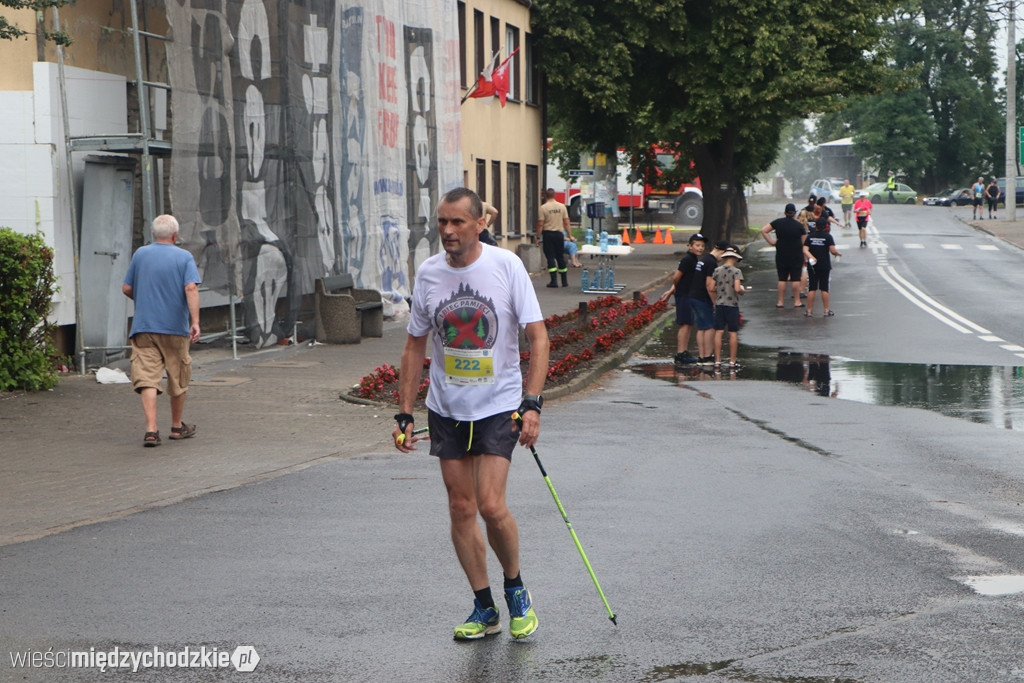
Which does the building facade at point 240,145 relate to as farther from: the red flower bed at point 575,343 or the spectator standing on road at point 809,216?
the spectator standing on road at point 809,216

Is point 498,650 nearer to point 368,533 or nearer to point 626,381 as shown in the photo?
point 368,533

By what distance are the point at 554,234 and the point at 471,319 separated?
24112mm

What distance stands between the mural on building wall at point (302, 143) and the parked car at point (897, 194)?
6458 cm

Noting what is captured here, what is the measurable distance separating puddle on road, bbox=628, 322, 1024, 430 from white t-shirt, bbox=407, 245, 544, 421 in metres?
7.72

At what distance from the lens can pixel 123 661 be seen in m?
5.35

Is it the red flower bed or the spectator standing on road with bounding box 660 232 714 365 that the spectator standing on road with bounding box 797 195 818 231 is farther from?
the spectator standing on road with bounding box 660 232 714 365

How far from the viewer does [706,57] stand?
126 feet

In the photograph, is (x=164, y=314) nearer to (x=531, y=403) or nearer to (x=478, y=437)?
(x=478, y=437)

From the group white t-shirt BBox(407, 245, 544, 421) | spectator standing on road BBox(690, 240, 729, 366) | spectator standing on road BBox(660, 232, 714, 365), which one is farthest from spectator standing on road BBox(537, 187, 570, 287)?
white t-shirt BBox(407, 245, 544, 421)

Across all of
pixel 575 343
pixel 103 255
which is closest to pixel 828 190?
pixel 575 343

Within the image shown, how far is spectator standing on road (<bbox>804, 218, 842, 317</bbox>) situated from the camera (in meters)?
23.5

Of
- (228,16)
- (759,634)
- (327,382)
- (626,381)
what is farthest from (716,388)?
(759,634)

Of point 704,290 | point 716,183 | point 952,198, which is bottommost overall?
point 704,290

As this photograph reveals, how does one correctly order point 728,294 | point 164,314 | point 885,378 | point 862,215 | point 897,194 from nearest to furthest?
point 164,314 < point 885,378 < point 728,294 < point 862,215 < point 897,194
